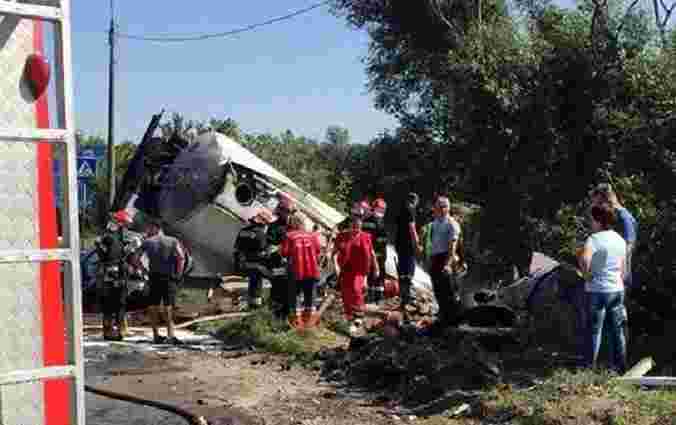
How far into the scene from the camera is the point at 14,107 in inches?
137

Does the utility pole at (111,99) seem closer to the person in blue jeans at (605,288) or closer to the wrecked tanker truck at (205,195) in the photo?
the wrecked tanker truck at (205,195)

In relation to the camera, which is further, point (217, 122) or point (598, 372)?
point (217, 122)

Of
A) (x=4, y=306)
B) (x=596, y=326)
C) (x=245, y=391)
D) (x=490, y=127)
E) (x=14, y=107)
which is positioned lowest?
(x=245, y=391)

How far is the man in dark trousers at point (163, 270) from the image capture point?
13.3m

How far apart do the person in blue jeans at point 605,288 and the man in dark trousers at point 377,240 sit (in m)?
6.51

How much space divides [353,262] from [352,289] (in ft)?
1.37

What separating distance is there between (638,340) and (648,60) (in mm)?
9968

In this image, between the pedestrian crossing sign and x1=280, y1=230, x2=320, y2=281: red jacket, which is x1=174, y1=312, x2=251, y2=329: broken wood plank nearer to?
x1=280, y1=230, x2=320, y2=281: red jacket

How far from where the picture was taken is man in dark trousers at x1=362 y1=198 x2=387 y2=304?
15.5 metres

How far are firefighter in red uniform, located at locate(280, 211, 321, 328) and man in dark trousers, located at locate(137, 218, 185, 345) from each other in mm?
1507

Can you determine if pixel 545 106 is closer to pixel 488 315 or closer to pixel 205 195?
pixel 205 195

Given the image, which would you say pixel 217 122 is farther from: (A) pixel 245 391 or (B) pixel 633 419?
(B) pixel 633 419

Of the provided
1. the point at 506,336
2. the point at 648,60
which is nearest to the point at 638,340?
the point at 506,336

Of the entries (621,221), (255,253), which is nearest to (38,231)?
(621,221)
